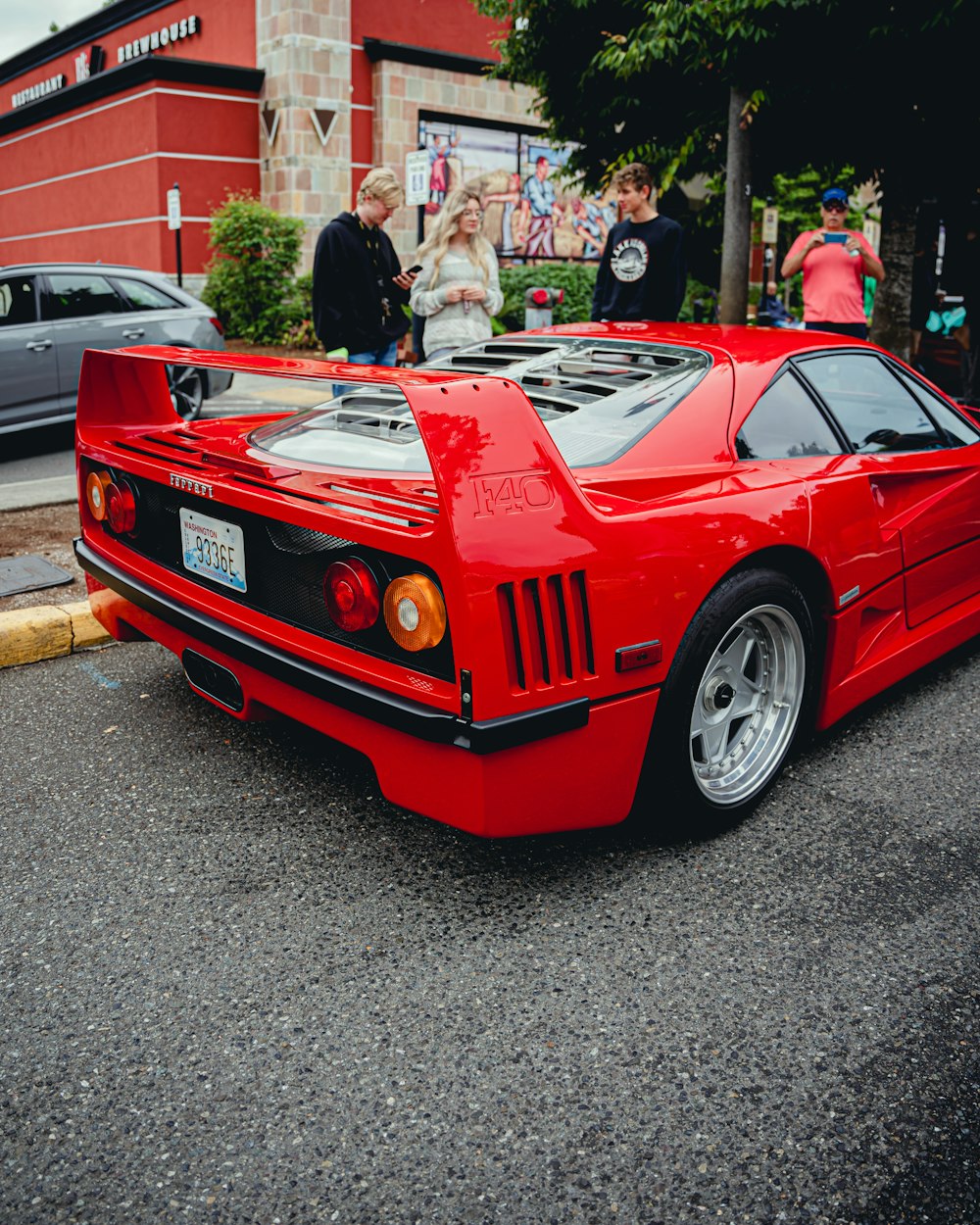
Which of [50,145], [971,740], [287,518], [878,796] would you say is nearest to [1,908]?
[287,518]

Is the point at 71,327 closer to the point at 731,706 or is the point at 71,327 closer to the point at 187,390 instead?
the point at 187,390

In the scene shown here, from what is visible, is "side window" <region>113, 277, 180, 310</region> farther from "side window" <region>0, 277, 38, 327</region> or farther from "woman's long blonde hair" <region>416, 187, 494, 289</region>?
"woman's long blonde hair" <region>416, 187, 494, 289</region>

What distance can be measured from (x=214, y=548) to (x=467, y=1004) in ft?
4.47

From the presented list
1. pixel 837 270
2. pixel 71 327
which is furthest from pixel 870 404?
pixel 71 327

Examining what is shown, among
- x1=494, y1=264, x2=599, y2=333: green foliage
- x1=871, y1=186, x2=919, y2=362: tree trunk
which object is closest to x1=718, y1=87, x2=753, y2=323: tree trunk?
x1=871, y1=186, x2=919, y2=362: tree trunk

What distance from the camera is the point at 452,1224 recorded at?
169cm

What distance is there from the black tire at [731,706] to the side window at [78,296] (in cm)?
715

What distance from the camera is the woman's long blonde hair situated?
589cm

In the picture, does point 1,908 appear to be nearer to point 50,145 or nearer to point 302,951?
point 302,951

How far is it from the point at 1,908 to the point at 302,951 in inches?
29.4

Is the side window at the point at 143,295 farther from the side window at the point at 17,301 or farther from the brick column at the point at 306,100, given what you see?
the brick column at the point at 306,100

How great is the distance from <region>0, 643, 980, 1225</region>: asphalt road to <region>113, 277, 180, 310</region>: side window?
6479 mm

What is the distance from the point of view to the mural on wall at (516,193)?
19.5 metres

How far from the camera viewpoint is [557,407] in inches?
121
